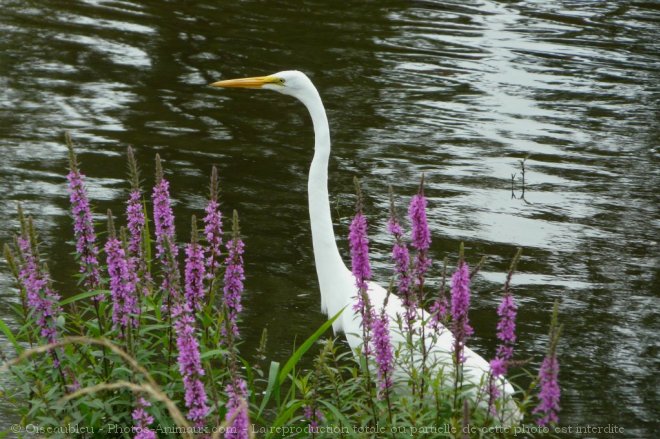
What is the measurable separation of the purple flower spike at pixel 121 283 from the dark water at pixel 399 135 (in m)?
1.26

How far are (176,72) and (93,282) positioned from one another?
7.06 meters

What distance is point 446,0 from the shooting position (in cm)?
1416

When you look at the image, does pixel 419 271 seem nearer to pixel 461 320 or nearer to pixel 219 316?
pixel 461 320

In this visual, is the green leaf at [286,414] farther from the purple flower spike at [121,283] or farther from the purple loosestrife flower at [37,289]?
the purple loosestrife flower at [37,289]

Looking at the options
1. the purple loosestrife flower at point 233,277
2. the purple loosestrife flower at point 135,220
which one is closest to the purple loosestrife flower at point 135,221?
the purple loosestrife flower at point 135,220

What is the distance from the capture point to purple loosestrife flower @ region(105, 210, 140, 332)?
11.9 ft

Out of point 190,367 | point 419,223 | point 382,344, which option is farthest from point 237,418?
point 419,223

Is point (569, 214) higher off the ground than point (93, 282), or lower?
lower

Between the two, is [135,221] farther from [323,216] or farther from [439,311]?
[323,216]

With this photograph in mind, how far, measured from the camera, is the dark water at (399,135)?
6441 millimetres

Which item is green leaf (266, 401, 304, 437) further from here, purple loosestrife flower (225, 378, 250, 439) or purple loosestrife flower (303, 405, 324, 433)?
purple loosestrife flower (225, 378, 250, 439)

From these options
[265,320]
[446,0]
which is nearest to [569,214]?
[265,320]

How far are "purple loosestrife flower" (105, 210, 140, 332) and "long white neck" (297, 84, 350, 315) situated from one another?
1817 millimetres

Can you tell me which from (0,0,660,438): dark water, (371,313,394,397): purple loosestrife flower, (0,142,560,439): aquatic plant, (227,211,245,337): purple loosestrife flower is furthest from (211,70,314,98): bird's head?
(371,313,394,397): purple loosestrife flower
